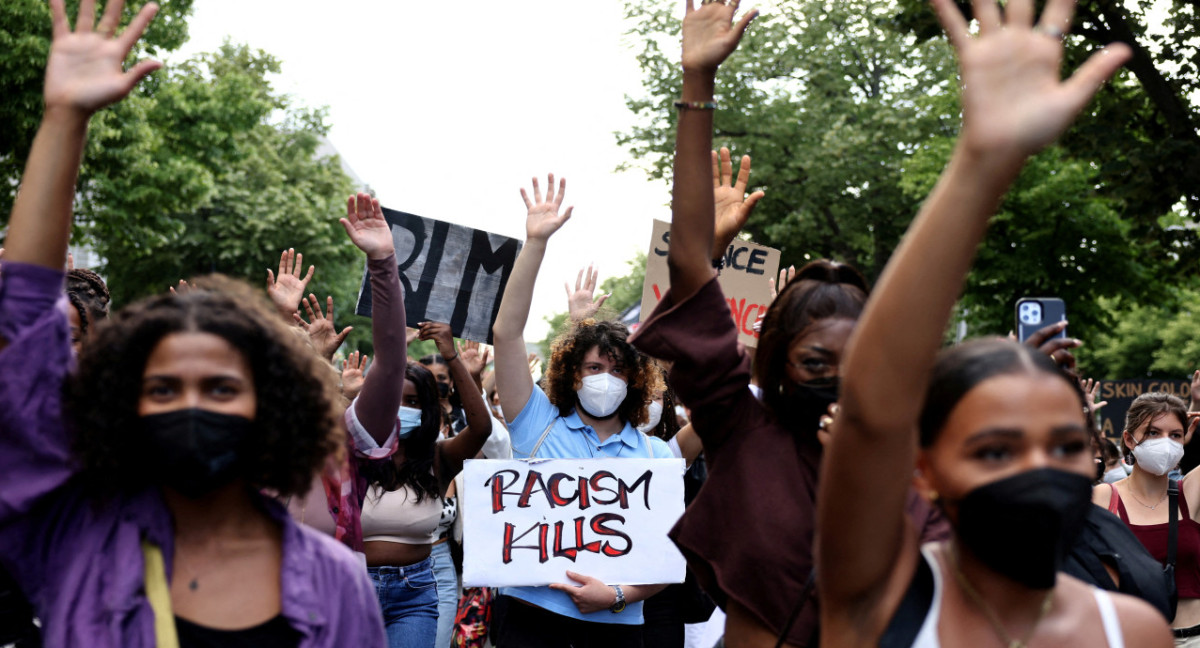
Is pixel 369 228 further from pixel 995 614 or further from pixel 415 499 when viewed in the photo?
pixel 995 614

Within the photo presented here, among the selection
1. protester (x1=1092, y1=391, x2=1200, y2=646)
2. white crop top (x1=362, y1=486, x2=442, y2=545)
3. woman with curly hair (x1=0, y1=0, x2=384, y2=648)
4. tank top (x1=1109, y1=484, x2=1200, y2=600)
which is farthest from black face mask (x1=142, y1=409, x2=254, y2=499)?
tank top (x1=1109, y1=484, x2=1200, y2=600)

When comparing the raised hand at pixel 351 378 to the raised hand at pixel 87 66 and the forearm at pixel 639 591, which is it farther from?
the raised hand at pixel 87 66

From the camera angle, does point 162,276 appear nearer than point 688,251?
No

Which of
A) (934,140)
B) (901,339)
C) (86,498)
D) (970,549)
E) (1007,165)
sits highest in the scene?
(934,140)

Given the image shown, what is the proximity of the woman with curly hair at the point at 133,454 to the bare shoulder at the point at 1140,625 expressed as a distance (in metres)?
1.42

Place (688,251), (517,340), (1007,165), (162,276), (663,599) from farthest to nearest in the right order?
(162,276)
(663,599)
(517,340)
(688,251)
(1007,165)

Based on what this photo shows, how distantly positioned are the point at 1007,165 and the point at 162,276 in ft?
113

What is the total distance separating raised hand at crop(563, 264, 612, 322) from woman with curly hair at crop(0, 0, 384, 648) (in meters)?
3.80

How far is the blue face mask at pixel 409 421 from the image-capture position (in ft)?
18.9

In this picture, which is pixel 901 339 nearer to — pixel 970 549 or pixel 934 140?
pixel 970 549

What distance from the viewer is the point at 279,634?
91.0 inches

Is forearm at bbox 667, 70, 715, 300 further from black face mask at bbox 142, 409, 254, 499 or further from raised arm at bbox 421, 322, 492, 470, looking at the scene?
raised arm at bbox 421, 322, 492, 470

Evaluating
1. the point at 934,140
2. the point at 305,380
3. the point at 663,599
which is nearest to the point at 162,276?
the point at 934,140

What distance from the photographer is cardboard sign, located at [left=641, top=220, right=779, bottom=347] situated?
6461 millimetres
